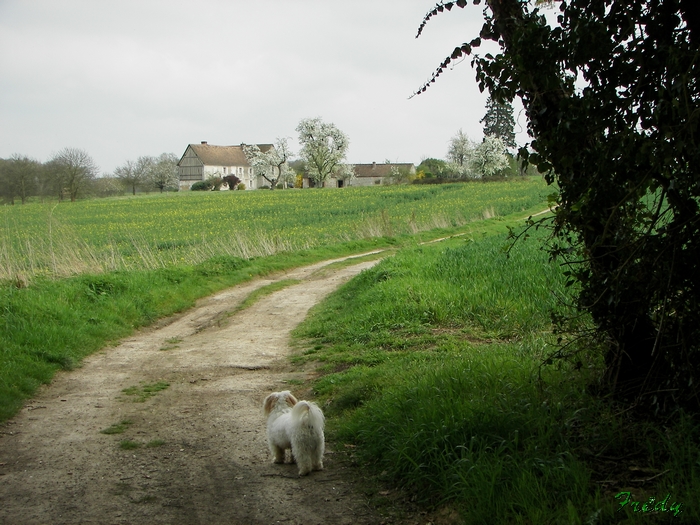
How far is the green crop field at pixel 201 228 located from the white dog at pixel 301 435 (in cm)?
351

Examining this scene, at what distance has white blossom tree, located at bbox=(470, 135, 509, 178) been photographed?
297 ft

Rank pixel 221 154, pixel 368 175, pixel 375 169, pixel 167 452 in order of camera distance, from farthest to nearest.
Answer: pixel 375 169 < pixel 368 175 < pixel 221 154 < pixel 167 452

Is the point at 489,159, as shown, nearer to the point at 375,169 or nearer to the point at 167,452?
the point at 375,169

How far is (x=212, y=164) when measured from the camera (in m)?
119

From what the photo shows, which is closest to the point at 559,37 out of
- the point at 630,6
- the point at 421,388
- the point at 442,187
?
the point at 630,6

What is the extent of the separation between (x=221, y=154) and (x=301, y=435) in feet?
401

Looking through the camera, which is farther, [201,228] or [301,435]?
[201,228]

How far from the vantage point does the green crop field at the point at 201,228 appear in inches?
698

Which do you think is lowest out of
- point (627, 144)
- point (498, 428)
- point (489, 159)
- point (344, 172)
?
point (498, 428)

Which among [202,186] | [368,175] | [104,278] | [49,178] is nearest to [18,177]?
[49,178]

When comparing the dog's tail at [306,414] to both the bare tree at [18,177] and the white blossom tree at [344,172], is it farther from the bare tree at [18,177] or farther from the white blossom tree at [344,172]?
the white blossom tree at [344,172]

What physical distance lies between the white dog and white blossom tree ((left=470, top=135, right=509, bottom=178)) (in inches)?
3434

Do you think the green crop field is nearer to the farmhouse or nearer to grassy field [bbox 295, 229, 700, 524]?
grassy field [bbox 295, 229, 700, 524]

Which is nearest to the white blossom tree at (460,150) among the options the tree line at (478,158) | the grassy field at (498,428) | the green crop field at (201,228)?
the tree line at (478,158)
